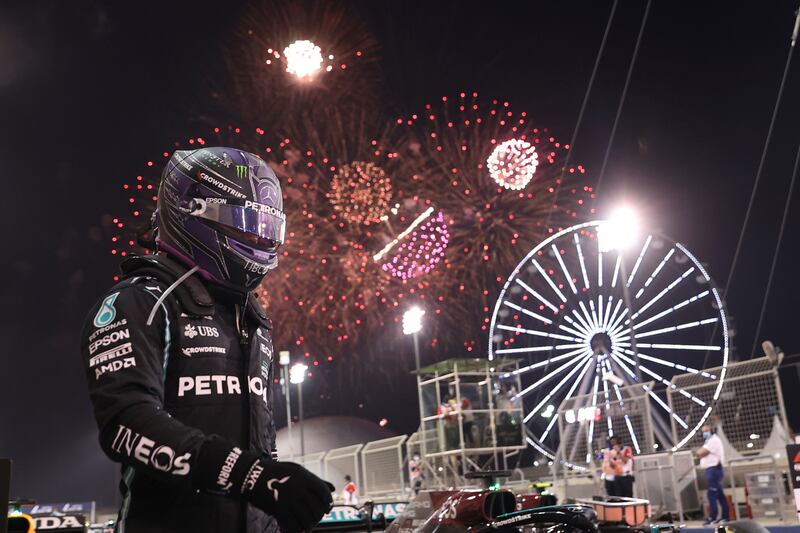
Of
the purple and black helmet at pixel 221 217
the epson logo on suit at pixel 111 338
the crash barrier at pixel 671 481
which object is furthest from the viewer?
the crash barrier at pixel 671 481

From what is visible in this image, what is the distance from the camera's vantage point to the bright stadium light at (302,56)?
80.2 ft

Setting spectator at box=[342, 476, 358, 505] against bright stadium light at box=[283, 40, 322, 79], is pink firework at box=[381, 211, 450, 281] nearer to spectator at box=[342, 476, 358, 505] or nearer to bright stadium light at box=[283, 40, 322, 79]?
bright stadium light at box=[283, 40, 322, 79]

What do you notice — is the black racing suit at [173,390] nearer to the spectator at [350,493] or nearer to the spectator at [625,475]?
the spectator at [625,475]

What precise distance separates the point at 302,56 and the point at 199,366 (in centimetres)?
2312

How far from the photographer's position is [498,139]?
85.1 ft

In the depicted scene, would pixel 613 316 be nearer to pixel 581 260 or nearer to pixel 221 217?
pixel 581 260

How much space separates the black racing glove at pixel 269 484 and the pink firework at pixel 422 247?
24319mm

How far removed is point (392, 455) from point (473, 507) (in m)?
17.1

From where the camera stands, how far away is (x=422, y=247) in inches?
1045

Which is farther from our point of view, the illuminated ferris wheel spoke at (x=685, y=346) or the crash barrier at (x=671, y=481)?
the illuminated ferris wheel spoke at (x=685, y=346)

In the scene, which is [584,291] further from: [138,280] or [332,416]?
[138,280]

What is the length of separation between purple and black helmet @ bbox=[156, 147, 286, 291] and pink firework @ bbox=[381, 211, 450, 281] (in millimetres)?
23611

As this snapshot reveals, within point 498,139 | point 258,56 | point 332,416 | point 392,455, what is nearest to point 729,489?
point 392,455

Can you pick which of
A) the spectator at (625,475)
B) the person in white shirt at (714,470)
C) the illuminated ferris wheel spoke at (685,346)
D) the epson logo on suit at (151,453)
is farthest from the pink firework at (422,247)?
the epson logo on suit at (151,453)
